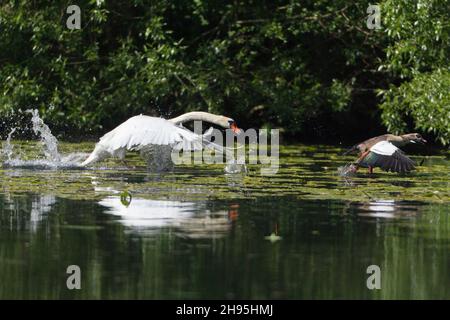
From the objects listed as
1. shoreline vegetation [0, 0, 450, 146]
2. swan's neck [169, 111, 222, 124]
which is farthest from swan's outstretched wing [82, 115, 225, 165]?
shoreline vegetation [0, 0, 450, 146]

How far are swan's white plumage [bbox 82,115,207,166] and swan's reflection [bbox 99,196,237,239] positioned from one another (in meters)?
1.83

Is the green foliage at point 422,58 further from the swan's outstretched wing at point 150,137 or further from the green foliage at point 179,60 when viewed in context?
the swan's outstretched wing at point 150,137

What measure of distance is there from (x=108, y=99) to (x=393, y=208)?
30.4 feet

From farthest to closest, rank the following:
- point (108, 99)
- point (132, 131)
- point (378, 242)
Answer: point (108, 99) → point (132, 131) → point (378, 242)

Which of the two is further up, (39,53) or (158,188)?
(39,53)

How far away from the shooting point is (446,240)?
9.83 metres

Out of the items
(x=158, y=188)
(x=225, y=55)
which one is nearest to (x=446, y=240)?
(x=158, y=188)

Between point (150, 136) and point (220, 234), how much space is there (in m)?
4.07

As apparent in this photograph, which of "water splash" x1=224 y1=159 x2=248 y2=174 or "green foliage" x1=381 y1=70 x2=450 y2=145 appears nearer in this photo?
"water splash" x1=224 y1=159 x2=248 y2=174

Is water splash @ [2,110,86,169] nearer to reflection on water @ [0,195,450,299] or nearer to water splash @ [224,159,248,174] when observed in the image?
water splash @ [224,159,248,174]

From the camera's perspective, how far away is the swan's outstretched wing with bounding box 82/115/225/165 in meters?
13.5

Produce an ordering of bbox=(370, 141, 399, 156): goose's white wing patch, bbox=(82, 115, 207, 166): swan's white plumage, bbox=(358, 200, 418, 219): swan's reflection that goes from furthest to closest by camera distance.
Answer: bbox=(370, 141, 399, 156): goose's white wing patch < bbox=(82, 115, 207, 166): swan's white plumage < bbox=(358, 200, 418, 219): swan's reflection

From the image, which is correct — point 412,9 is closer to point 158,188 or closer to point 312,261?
Result: point 158,188

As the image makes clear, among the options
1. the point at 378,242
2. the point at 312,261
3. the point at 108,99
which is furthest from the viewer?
the point at 108,99
